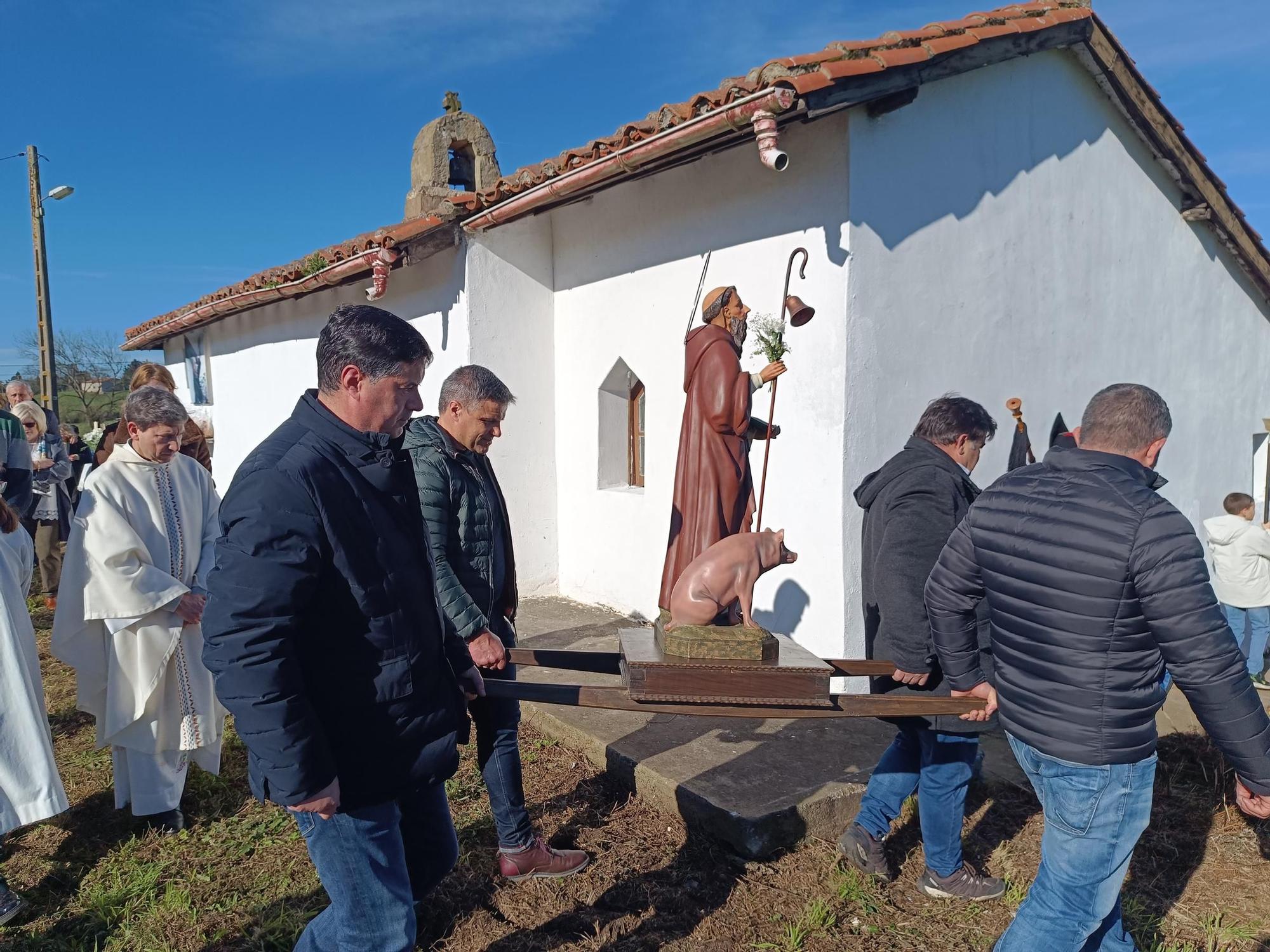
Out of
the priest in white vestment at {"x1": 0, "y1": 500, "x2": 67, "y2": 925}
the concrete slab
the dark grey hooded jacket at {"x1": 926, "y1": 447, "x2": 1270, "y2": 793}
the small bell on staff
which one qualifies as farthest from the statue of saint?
the priest in white vestment at {"x1": 0, "y1": 500, "x2": 67, "y2": 925}

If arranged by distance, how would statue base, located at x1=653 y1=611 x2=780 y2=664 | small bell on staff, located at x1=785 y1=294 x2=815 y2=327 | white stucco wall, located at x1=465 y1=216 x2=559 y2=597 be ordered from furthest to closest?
white stucco wall, located at x1=465 y1=216 x2=559 y2=597 < small bell on staff, located at x1=785 y1=294 x2=815 y2=327 < statue base, located at x1=653 y1=611 x2=780 y2=664

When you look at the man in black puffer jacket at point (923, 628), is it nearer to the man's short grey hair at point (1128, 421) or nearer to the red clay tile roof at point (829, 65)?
the man's short grey hair at point (1128, 421)

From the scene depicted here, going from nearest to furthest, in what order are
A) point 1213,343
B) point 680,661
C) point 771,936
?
1. point 680,661
2. point 771,936
3. point 1213,343

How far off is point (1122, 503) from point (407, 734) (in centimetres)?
183

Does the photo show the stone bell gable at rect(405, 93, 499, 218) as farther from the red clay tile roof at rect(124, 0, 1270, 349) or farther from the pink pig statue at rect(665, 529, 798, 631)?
the pink pig statue at rect(665, 529, 798, 631)

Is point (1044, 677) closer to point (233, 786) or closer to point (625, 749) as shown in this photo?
point (625, 749)

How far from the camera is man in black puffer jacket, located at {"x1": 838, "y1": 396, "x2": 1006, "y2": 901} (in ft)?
9.86

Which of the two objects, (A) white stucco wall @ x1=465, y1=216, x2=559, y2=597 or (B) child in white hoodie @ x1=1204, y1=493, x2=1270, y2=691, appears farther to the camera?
(B) child in white hoodie @ x1=1204, y1=493, x2=1270, y2=691

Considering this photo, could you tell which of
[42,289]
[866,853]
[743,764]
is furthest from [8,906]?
[42,289]

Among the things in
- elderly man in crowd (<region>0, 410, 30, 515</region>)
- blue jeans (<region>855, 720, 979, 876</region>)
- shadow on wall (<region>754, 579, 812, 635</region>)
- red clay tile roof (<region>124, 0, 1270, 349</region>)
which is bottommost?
blue jeans (<region>855, 720, 979, 876</region>)

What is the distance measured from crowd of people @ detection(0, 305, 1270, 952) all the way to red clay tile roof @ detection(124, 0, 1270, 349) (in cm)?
211

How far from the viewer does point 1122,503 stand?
208 centimetres

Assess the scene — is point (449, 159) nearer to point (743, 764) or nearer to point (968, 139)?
point (968, 139)

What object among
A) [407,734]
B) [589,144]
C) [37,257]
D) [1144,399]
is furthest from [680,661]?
[37,257]
